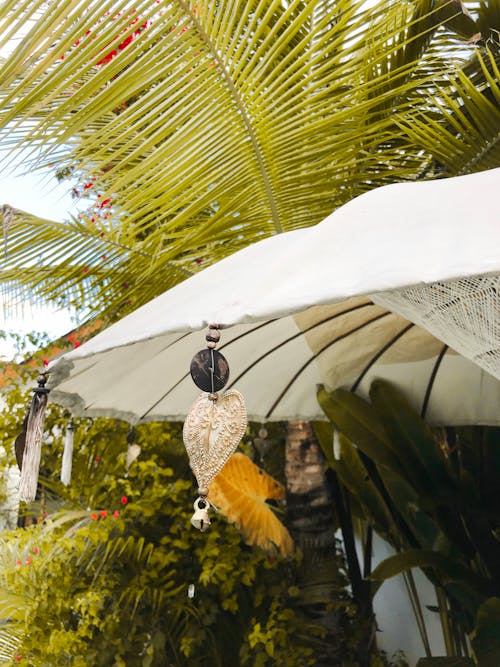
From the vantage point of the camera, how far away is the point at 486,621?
2488 mm

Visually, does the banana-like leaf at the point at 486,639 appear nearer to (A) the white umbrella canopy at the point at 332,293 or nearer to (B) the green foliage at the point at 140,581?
(B) the green foliage at the point at 140,581

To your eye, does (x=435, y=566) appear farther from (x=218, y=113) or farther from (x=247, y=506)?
(x=218, y=113)

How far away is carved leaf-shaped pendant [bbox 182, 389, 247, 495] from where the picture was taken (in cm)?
152

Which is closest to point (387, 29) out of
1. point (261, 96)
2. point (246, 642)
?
point (261, 96)

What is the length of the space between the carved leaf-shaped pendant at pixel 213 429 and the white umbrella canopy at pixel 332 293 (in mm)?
193

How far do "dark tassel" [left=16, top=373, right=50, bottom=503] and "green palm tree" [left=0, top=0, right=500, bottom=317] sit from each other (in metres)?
0.88

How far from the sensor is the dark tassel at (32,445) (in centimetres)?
176

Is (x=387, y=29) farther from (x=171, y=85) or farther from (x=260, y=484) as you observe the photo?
(x=260, y=484)

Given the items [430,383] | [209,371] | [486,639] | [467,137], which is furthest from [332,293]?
[467,137]

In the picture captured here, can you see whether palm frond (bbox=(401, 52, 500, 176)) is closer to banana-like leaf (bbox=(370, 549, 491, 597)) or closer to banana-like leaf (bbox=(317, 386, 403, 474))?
banana-like leaf (bbox=(317, 386, 403, 474))

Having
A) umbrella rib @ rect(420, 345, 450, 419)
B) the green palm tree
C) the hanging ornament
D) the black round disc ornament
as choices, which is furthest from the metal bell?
umbrella rib @ rect(420, 345, 450, 419)

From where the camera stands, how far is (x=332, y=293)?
111cm

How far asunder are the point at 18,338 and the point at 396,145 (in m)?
2.89

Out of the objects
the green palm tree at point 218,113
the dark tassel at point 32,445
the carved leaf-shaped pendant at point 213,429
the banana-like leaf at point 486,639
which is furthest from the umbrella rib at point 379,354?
the dark tassel at point 32,445
